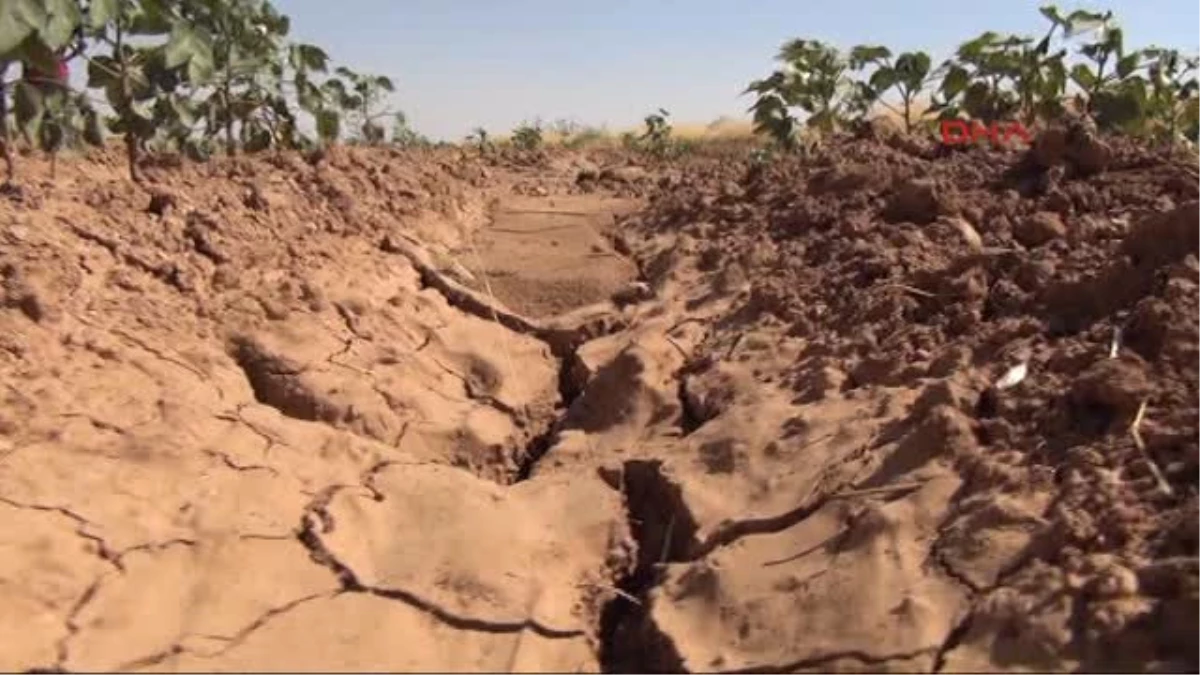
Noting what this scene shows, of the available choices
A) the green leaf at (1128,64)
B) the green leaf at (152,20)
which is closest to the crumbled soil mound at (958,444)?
the green leaf at (1128,64)

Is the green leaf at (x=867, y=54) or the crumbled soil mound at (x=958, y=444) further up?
the green leaf at (x=867, y=54)

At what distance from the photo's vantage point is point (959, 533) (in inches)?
90.9

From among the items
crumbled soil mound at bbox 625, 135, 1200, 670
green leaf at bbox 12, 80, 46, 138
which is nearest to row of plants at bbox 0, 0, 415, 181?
green leaf at bbox 12, 80, 46, 138

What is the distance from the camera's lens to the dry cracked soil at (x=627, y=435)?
223 cm

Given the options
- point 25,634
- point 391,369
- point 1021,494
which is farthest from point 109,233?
point 1021,494

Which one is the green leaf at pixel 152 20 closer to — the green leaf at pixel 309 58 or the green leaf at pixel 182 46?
the green leaf at pixel 182 46

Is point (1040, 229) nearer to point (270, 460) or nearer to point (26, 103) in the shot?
point (270, 460)

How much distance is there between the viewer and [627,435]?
3.39 metres

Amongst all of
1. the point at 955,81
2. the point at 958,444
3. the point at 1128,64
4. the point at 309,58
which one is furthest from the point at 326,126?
the point at 958,444

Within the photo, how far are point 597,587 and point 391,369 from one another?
51.8 inches

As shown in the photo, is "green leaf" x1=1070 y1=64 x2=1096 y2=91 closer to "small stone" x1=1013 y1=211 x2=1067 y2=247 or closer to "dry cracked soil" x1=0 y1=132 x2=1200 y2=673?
"dry cracked soil" x1=0 y1=132 x2=1200 y2=673

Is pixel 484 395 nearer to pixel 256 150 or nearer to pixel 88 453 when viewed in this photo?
pixel 88 453

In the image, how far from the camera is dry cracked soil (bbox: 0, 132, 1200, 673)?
2.23 meters

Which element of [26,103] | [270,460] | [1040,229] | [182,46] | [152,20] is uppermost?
[152,20]
